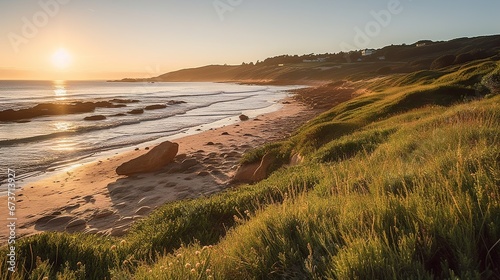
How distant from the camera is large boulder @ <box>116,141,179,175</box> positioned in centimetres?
1661

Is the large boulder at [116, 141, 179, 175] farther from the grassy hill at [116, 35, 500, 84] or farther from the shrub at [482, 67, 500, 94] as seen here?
the grassy hill at [116, 35, 500, 84]

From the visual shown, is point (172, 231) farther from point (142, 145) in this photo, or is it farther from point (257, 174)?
point (142, 145)

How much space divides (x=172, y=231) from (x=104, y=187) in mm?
9051

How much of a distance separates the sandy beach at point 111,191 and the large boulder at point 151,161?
0.39 m

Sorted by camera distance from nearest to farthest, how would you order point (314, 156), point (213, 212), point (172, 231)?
point (172, 231) < point (213, 212) < point (314, 156)

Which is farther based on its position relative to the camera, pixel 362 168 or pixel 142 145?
pixel 142 145

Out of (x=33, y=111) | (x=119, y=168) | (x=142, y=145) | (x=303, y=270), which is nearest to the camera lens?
(x=303, y=270)

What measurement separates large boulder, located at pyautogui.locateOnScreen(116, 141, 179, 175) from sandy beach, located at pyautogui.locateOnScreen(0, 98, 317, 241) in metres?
0.39

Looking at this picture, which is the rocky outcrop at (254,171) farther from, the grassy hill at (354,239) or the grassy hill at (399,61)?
the grassy hill at (399,61)

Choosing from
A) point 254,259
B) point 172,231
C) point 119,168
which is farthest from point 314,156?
point 119,168

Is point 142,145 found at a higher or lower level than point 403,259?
lower

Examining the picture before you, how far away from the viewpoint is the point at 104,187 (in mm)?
14750

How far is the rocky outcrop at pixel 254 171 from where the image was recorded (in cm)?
1373

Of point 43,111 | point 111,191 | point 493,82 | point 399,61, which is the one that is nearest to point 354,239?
point 111,191
